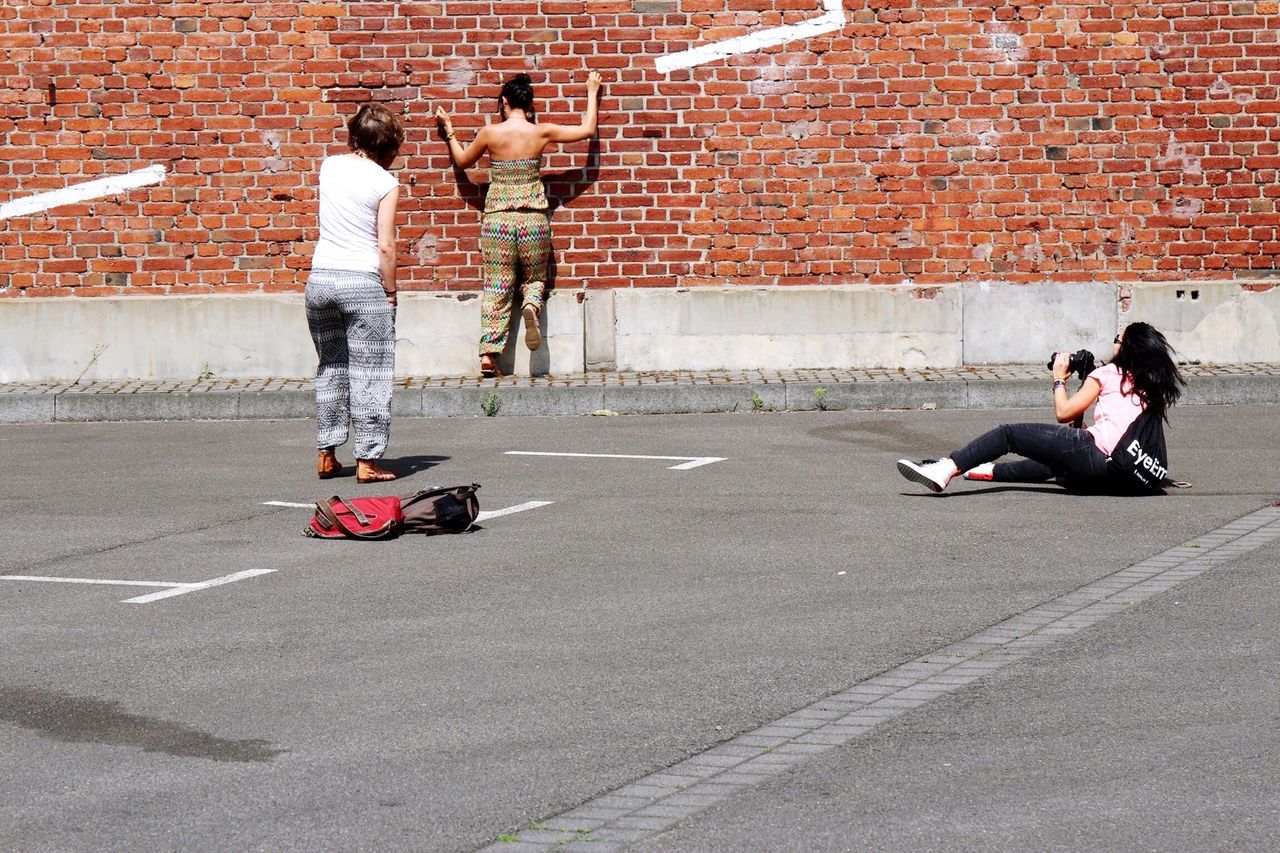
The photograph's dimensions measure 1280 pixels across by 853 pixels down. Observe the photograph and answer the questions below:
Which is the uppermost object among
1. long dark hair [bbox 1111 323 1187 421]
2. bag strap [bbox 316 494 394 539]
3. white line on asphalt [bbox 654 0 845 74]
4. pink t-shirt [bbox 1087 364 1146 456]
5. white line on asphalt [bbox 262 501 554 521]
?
white line on asphalt [bbox 654 0 845 74]

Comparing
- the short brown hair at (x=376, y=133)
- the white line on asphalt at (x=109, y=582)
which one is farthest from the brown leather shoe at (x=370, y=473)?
the white line on asphalt at (x=109, y=582)

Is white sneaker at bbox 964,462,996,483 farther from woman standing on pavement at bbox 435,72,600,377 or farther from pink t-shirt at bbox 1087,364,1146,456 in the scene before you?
woman standing on pavement at bbox 435,72,600,377

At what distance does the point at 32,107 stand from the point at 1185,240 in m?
9.20

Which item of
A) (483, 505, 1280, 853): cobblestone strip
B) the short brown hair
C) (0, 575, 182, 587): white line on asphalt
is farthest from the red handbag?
(483, 505, 1280, 853): cobblestone strip

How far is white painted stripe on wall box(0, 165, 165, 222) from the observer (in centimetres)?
1538

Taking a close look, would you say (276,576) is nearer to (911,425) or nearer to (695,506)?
(695,506)

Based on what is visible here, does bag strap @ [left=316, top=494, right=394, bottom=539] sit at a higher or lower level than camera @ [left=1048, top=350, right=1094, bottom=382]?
lower

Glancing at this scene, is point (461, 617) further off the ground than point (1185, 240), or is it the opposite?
point (1185, 240)


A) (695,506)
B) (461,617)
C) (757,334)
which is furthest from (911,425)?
(461,617)

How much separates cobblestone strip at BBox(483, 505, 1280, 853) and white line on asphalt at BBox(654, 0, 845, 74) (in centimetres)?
799

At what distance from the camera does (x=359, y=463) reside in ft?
35.7

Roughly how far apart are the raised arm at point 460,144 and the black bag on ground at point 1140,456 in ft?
22.0

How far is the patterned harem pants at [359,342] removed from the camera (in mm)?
10742

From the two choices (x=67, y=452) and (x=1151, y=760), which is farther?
(x=67, y=452)
